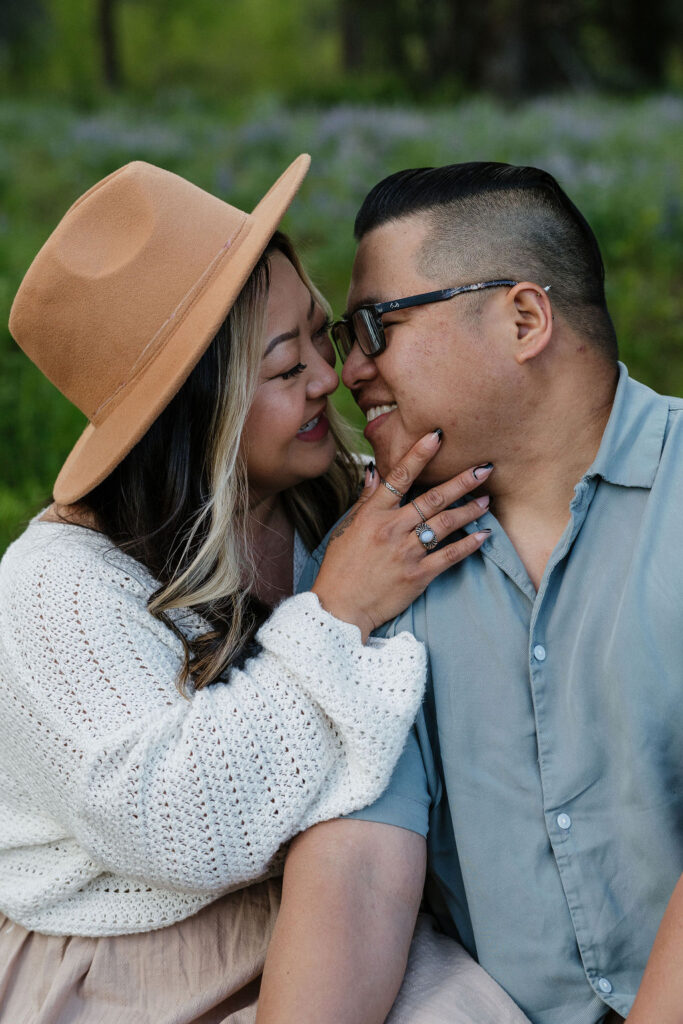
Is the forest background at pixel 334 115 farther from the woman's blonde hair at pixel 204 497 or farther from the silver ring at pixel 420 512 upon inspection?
the silver ring at pixel 420 512

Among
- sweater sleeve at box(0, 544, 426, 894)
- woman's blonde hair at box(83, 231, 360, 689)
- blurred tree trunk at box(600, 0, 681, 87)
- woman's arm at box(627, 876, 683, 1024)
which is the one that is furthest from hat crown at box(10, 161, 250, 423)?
blurred tree trunk at box(600, 0, 681, 87)

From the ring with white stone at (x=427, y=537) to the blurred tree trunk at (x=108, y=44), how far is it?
504 inches

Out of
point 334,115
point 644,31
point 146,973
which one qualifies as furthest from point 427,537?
point 644,31

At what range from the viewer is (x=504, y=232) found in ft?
8.30

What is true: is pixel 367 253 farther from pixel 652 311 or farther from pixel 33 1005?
pixel 652 311

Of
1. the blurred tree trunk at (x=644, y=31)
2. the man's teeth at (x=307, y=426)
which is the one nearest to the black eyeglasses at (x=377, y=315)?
the man's teeth at (x=307, y=426)

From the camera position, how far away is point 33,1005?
7.79ft

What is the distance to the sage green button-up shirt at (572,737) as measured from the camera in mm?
2238

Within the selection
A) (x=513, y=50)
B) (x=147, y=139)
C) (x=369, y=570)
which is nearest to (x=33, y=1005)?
(x=369, y=570)

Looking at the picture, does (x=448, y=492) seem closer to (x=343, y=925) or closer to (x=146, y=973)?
(x=343, y=925)

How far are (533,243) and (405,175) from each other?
389mm

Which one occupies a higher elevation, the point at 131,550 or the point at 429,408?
the point at 429,408

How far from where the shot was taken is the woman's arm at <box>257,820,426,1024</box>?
2.13m

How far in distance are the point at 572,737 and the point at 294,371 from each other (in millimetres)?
1119
